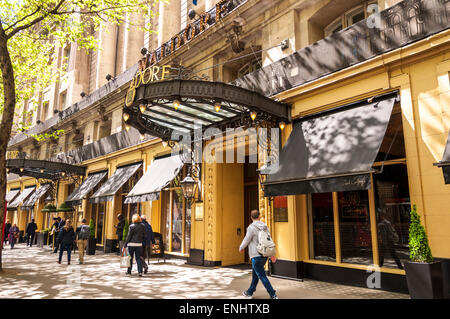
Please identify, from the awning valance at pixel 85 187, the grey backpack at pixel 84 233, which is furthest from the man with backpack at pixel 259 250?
the awning valance at pixel 85 187

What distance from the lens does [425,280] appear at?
5.51 meters

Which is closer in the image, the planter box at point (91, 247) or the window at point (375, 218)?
the window at point (375, 218)

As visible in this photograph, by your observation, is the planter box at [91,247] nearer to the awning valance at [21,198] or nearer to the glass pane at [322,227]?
the glass pane at [322,227]

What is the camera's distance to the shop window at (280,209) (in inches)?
366

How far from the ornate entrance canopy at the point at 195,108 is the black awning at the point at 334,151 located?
126 centimetres

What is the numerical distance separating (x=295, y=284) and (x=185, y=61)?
10595 millimetres

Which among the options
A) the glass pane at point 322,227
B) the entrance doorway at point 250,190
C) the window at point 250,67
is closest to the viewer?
the glass pane at point 322,227

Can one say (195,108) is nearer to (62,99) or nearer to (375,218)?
(375,218)

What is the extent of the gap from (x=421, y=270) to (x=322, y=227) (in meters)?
3.34

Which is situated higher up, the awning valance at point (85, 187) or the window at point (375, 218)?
the awning valance at point (85, 187)

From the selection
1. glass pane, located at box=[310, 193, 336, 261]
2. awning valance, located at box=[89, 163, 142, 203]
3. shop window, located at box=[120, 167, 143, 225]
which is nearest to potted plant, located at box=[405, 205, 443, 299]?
glass pane, located at box=[310, 193, 336, 261]

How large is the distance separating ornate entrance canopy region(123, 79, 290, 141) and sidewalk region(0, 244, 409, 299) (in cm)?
454

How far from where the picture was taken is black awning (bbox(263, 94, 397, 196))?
270 inches

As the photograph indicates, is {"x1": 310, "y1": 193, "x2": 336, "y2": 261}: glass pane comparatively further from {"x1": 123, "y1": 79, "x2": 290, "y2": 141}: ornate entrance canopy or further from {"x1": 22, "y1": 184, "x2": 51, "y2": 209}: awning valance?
{"x1": 22, "y1": 184, "x2": 51, "y2": 209}: awning valance
